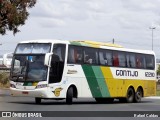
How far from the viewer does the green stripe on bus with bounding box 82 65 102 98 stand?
1049 inches

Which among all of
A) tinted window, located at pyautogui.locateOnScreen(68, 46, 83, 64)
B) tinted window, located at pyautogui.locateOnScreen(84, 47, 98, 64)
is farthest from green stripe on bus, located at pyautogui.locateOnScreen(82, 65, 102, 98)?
tinted window, located at pyautogui.locateOnScreen(68, 46, 83, 64)

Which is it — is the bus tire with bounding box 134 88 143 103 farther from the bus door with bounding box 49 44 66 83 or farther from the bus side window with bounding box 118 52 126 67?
the bus door with bounding box 49 44 66 83

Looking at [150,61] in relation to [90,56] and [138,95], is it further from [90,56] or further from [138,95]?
[90,56]

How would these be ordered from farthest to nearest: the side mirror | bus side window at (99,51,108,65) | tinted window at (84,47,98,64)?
bus side window at (99,51,108,65), tinted window at (84,47,98,64), the side mirror

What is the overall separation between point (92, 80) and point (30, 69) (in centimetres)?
398

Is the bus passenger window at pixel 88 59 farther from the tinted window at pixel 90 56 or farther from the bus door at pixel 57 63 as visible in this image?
the bus door at pixel 57 63

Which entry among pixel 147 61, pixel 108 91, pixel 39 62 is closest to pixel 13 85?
pixel 39 62

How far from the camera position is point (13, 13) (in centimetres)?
3170

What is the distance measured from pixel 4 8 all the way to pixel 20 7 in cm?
167

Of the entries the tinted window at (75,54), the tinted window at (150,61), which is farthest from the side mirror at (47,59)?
the tinted window at (150,61)

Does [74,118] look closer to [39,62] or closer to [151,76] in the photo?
[39,62]

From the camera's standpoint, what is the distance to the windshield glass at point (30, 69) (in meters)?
24.7

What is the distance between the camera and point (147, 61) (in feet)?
104

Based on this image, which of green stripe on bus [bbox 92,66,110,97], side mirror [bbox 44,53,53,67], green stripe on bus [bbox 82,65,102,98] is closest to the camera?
side mirror [bbox 44,53,53,67]
